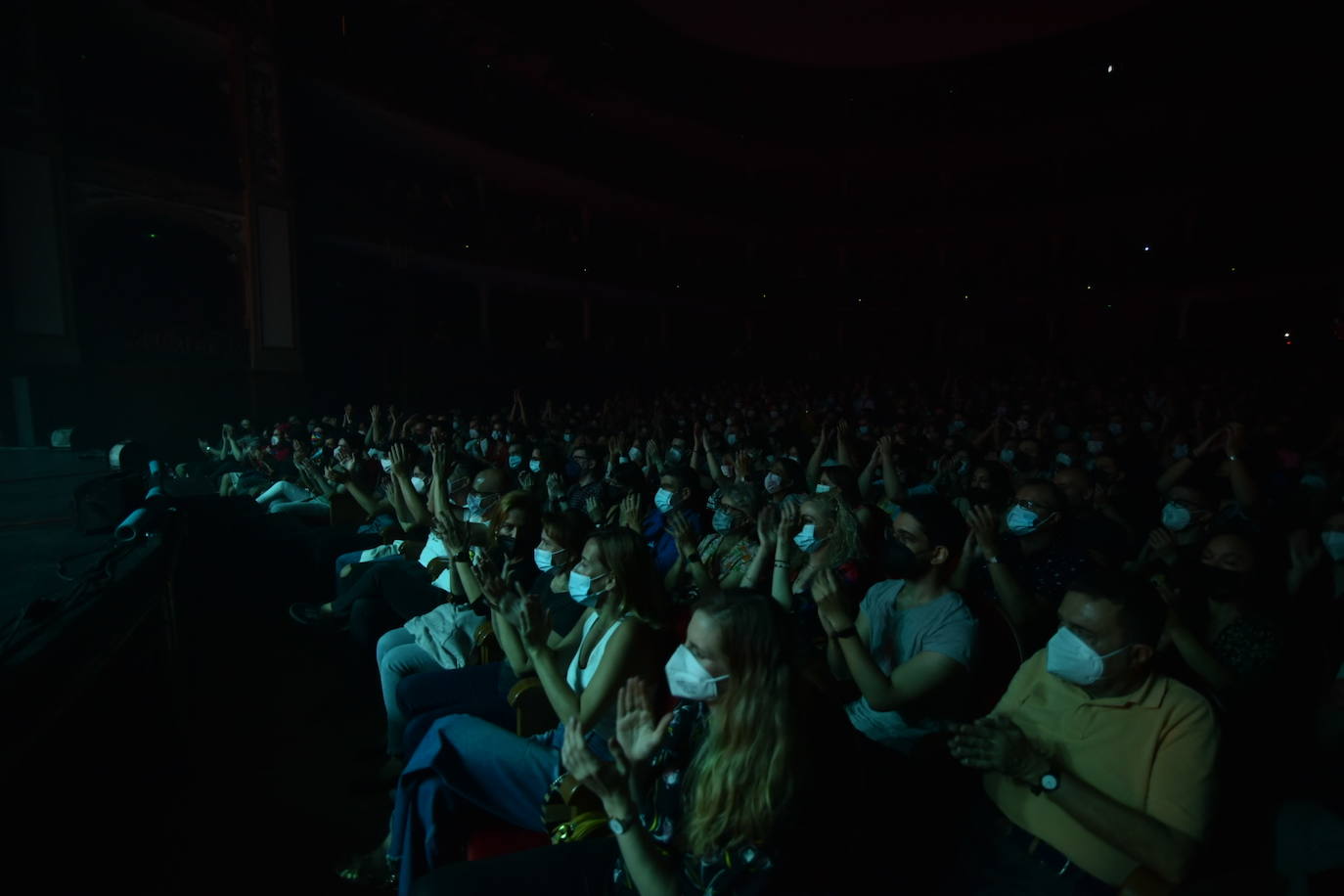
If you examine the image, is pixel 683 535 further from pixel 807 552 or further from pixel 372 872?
pixel 372 872

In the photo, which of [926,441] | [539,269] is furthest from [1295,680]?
[539,269]

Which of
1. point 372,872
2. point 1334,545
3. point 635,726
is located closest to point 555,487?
point 372,872

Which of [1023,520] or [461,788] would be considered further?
[1023,520]

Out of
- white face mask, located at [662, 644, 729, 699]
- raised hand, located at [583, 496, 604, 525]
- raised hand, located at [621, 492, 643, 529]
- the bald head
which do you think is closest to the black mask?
white face mask, located at [662, 644, 729, 699]

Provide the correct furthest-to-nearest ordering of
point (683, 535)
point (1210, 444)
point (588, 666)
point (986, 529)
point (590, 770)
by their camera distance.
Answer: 1. point (1210, 444)
2. point (683, 535)
3. point (986, 529)
4. point (588, 666)
5. point (590, 770)

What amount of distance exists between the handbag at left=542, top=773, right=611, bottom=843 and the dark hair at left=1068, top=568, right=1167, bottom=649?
147 centimetres

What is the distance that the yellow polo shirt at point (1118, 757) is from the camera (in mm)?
1681

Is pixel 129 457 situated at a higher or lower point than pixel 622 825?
higher

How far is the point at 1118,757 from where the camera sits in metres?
1.80

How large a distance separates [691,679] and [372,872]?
1.82 meters

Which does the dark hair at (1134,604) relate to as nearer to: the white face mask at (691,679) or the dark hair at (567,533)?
the white face mask at (691,679)

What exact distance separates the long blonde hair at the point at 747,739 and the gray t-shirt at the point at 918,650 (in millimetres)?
890

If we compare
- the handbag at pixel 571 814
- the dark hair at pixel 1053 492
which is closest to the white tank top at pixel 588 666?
the handbag at pixel 571 814

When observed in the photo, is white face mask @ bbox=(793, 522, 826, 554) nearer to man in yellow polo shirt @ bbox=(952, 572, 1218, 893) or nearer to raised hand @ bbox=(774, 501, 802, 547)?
raised hand @ bbox=(774, 501, 802, 547)
